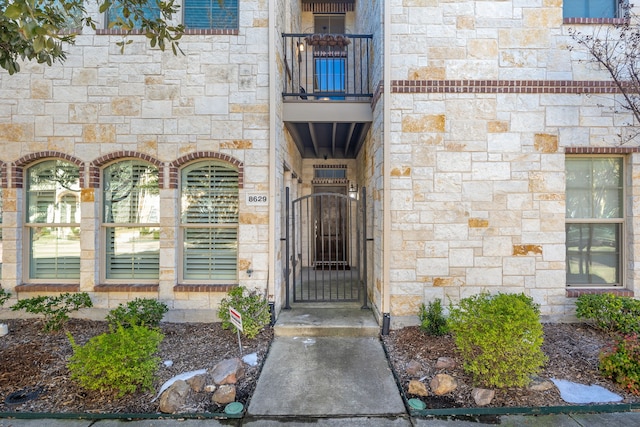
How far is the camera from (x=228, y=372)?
3314 mm

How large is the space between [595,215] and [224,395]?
5.65 metres

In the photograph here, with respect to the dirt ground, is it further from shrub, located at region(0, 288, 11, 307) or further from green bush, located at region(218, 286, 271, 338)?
shrub, located at region(0, 288, 11, 307)

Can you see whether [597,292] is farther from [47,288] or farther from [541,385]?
[47,288]

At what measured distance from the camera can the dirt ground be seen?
2.93 metres

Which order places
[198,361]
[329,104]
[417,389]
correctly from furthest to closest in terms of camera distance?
[329,104] → [198,361] → [417,389]

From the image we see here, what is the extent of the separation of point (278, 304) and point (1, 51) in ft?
14.1

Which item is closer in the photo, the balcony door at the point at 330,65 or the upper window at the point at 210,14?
the upper window at the point at 210,14

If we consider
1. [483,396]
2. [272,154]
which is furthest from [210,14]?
[483,396]

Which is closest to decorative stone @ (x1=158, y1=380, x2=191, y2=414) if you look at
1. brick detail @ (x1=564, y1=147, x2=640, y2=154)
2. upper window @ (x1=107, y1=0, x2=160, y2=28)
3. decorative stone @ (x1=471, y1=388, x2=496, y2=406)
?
decorative stone @ (x1=471, y1=388, x2=496, y2=406)

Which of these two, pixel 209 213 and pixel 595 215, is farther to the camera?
pixel 209 213

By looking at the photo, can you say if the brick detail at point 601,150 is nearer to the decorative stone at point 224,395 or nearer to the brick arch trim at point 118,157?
the decorative stone at point 224,395

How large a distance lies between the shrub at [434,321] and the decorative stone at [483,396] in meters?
1.09

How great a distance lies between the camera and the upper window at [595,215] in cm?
460

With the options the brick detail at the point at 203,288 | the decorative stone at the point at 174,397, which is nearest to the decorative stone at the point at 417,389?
the decorative stone at the point at 174,397
